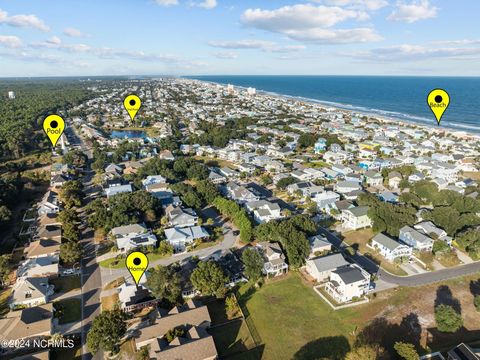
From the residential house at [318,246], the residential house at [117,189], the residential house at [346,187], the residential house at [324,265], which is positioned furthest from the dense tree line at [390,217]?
the residential house at [117,189]

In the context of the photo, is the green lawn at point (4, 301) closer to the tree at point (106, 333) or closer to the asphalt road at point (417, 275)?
the tree at point (106, 333)

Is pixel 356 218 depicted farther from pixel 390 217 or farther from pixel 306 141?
pixel 306 141

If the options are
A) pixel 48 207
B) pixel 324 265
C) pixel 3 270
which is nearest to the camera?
pixel 3 270

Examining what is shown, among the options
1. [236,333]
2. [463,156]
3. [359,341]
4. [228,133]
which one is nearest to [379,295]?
[359,341]

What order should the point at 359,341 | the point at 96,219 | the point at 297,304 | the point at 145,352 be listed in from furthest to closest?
the point at 96,219 < the point at 297,304 < the point at 359,341 < the point at 145,352

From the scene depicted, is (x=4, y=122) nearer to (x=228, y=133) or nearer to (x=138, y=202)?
(x=228, y=133)

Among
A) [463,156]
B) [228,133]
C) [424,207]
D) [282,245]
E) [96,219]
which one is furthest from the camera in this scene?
[228,133]

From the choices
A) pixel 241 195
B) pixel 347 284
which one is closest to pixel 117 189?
pixel 241 195
